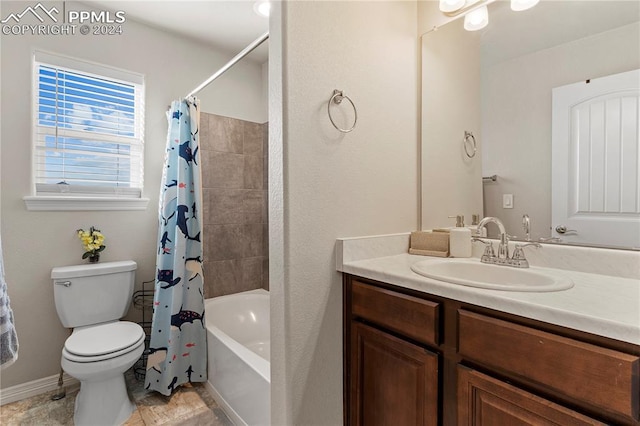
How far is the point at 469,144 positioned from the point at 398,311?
3.02 ft

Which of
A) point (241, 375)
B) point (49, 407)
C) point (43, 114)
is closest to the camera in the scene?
point (241, 375)

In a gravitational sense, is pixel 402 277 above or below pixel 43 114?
below

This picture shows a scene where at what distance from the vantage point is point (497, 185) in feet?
4.67

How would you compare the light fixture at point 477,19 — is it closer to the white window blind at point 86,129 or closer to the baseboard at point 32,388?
the white window blind at point 86,129

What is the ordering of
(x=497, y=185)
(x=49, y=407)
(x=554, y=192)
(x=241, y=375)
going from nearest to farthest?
(x=554, y=192)
(x=497, y=185)
(x=241, y=375)
(x=49, y=407)

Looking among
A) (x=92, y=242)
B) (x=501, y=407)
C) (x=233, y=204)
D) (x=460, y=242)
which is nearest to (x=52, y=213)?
(x=92, y=242)

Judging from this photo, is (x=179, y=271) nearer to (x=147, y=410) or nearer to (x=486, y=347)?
(x=147, y=410)

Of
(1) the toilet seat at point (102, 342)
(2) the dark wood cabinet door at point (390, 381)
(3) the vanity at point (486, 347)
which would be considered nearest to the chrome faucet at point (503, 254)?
(3) the vanity at point (486, 347)

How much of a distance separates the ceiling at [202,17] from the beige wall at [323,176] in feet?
3.65

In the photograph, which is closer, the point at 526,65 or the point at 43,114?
the point at 526,65

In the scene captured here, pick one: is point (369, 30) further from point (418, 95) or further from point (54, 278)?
point (54, 278)

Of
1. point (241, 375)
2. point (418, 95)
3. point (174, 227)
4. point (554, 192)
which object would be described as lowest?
point (241, 375)

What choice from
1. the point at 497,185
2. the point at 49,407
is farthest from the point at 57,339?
the point at 497,185

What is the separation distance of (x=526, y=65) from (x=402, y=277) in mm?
1068
